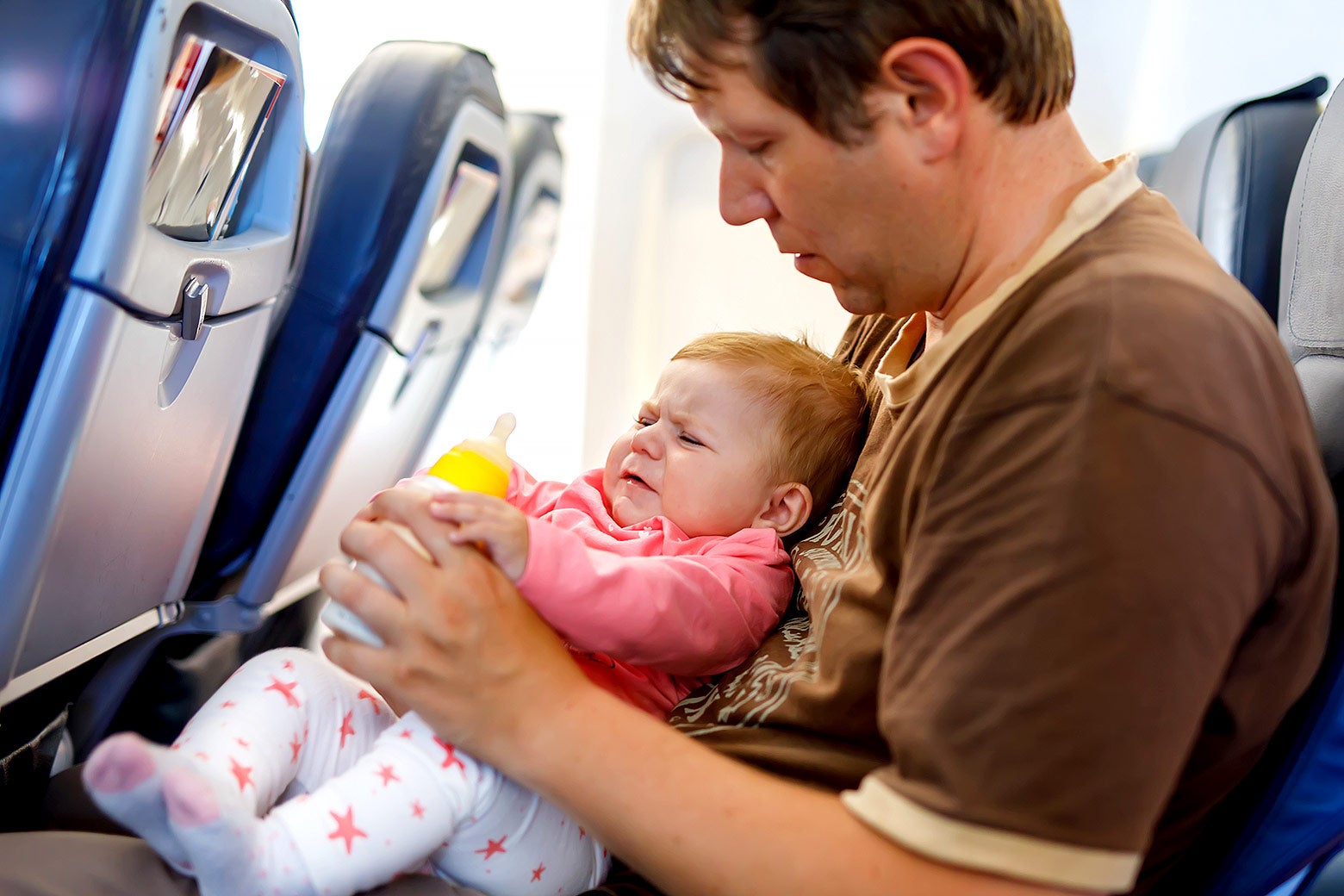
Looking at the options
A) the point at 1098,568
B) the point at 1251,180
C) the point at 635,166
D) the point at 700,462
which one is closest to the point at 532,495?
the point at 700,462

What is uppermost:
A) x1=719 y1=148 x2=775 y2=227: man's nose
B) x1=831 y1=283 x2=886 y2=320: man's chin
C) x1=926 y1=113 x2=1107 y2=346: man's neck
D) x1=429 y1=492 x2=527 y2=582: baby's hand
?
x1=926 y1=113 x2=1107 y2=346: man's neck

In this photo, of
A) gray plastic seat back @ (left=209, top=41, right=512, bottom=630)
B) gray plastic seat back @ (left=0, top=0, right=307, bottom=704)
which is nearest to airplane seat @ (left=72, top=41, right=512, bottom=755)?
gray plastic seat back @ (left=209, top=41, right=512, bottom=630)

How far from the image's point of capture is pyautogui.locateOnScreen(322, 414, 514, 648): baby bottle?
91 centimetres

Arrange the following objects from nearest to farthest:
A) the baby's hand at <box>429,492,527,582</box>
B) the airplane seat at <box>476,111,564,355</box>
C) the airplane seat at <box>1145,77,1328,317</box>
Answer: the baby's hand at <box>429,492,527,582</box> < the airplane seat at <box>1145,77,1328,317</box> < the airplane seat at <box>476,111,564,355</box>

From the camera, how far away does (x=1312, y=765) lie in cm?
86

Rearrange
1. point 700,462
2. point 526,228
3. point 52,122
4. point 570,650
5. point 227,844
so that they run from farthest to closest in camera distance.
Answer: point 526,228 → point 700,462 → point 570,650 → point 52,122 → point 227,844

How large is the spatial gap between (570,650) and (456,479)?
253 millimetres

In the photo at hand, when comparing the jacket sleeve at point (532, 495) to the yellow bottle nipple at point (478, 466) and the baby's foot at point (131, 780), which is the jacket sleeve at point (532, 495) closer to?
the yellow bottle nipple at point (478, 466)

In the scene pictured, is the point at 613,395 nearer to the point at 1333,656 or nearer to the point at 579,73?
the point at 579,73

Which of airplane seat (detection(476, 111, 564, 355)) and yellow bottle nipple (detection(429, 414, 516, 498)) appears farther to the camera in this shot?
airplane seat (detection(476, 111, 564, 355))

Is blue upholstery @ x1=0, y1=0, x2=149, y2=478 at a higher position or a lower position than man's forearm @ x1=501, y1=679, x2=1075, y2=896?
higher

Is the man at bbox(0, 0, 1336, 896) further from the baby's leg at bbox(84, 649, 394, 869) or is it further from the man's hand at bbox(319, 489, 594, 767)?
the baby's leg at bbox(84, 649, 394, 869)

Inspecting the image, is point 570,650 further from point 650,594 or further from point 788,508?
point 788,508

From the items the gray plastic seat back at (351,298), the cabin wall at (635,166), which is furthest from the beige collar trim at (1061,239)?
the cabin wall at (635,166)
